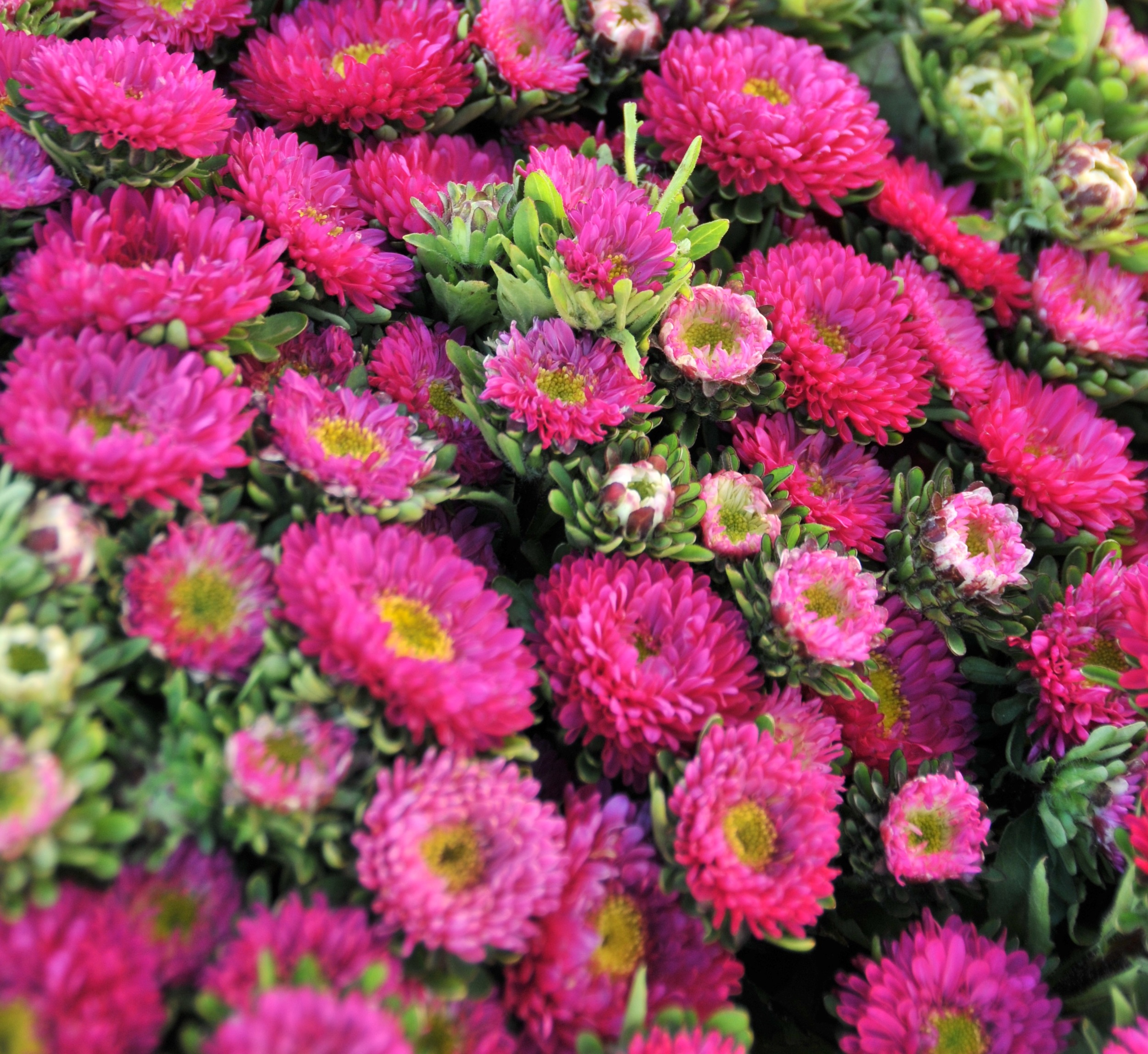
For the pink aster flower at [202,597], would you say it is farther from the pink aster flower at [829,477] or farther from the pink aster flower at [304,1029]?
the pink aster flower at [829,477]

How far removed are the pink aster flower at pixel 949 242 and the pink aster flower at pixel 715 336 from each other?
0.40 meters

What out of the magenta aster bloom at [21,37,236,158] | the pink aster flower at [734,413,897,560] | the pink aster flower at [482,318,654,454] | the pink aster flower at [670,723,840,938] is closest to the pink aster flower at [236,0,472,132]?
the magenta aster bloom at [21,37,236,158]

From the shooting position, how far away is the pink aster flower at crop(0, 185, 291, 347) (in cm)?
82

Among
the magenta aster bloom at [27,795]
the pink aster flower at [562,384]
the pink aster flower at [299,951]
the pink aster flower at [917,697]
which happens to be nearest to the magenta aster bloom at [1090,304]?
the pink aster flower at [917,697]

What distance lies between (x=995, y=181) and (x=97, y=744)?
149 cm

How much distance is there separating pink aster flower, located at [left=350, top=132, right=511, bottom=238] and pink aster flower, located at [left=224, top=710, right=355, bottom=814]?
607mm

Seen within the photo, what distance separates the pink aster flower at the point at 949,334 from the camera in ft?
3.95

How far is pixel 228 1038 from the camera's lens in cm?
60

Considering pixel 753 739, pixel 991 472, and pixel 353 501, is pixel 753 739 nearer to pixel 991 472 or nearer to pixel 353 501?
pixel 353 501

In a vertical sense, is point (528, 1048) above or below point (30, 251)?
below

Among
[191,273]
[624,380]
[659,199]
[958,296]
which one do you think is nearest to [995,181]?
[958,296]

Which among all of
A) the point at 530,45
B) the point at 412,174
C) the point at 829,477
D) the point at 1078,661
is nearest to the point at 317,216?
the point at 412,174

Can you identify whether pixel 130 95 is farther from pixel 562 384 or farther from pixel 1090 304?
pixel 1090 304

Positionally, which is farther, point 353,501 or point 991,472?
point 991,472
